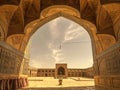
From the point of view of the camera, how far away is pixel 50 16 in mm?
12250

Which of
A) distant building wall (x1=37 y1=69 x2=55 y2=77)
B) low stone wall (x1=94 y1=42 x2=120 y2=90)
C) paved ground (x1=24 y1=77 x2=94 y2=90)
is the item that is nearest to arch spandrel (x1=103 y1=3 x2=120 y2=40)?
low stone wall (x1=94 y1=42 x2=120 y2=90)

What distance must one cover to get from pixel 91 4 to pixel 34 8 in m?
4.38

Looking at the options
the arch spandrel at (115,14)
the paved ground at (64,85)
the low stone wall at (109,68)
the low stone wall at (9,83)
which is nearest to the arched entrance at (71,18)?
the low stone wall at (109,68)

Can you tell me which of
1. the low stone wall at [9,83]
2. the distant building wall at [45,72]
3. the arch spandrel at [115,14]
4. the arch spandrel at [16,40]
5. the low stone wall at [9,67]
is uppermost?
the arch spandrel at [115,14]

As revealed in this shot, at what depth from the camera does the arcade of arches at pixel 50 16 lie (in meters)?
8.38

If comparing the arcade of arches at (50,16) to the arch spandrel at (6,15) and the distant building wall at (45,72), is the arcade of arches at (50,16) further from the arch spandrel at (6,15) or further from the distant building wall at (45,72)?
the distant building wall at (45,72)

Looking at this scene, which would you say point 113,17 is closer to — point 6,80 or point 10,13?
point 10,13

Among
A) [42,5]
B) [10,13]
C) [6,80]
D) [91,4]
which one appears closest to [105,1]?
[91,4]

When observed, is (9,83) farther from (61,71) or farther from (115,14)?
(61,71)

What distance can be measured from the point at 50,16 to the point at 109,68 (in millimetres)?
6663

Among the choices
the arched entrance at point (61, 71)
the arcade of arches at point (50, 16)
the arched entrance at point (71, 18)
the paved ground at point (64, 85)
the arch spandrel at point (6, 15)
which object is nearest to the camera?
the arcade of arches at point (50, 16)

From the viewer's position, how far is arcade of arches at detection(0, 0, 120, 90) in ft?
27.5

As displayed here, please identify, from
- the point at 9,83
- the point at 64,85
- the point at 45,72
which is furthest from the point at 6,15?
the point at 45,72

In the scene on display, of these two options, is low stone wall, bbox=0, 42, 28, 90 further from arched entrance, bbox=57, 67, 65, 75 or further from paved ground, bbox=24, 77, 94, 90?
arched entrance, bbox=57, 67, 65, 75
